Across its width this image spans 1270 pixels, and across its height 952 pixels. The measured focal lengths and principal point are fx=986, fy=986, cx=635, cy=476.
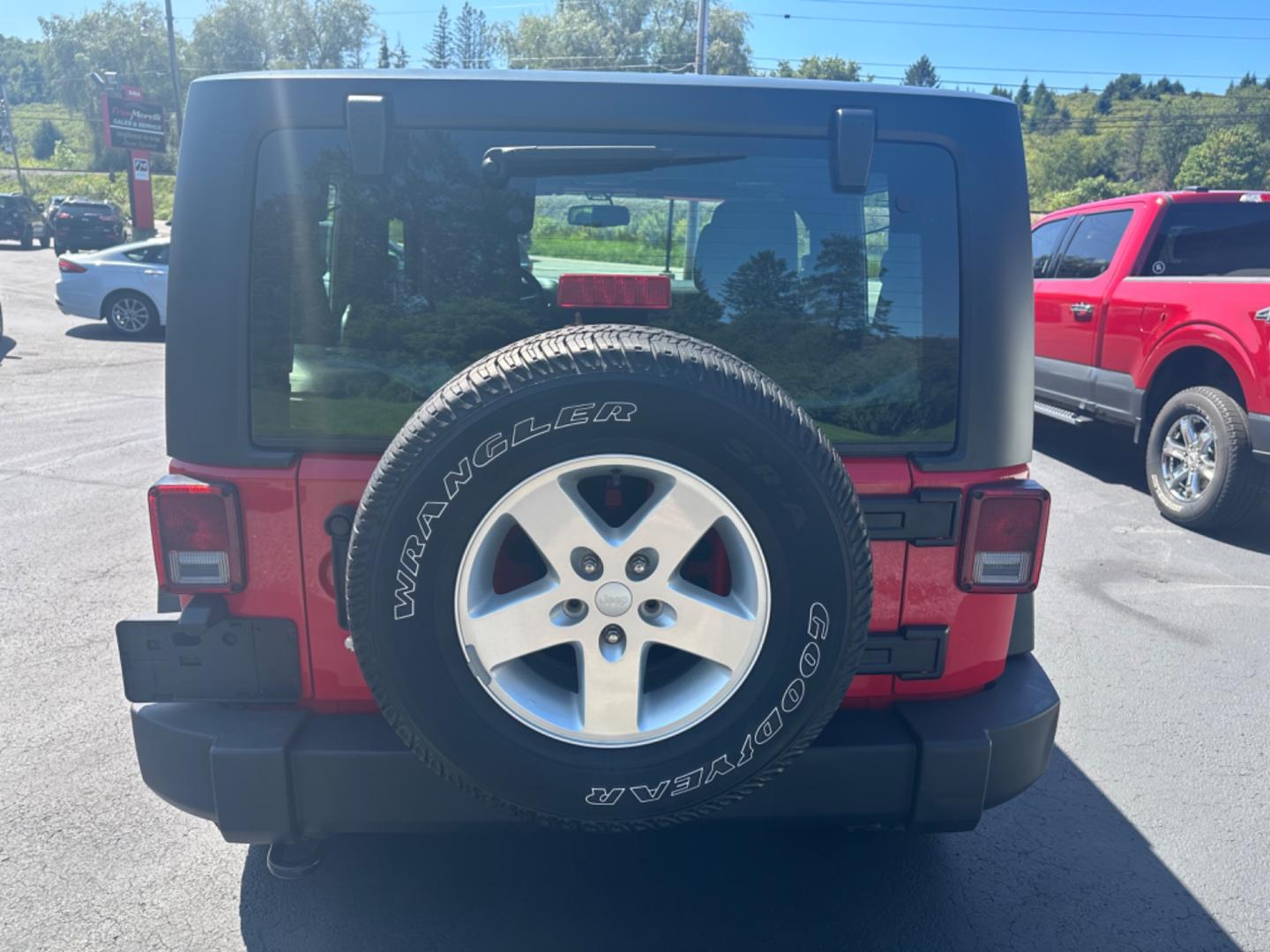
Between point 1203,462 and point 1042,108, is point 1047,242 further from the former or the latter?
point 1042,108

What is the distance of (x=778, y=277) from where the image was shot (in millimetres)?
2312

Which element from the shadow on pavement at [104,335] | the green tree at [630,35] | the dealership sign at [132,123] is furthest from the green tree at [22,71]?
the shadow on pavement at [104,335]

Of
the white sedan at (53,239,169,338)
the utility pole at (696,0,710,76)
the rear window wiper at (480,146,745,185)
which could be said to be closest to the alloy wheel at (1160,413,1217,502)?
the rear window wiper at (480,146,745,185)

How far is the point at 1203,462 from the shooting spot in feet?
20.3

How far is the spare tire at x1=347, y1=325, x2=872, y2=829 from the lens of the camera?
1900mm

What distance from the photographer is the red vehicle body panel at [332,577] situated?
7.30 ft

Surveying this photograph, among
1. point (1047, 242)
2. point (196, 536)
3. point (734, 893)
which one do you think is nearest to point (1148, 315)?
point (1047, 242)

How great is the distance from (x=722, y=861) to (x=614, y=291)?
1.68 m

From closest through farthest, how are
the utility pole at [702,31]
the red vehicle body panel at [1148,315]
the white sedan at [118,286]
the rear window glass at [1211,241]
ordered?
the red vehicle body panel at [1148,315], the rear window glass at [1211,241], the white sedan at [118,286], the utility pole at [702,31]

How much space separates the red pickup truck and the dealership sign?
29.4 meters

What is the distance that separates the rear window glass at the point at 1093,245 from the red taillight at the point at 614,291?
19.9 feet

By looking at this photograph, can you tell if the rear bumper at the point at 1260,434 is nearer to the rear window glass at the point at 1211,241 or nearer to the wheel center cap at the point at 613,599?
the rear window glass at the point at 1211,241

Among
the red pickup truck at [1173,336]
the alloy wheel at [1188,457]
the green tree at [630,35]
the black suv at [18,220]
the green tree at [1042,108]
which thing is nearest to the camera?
the red pickup truck at [1173,336]

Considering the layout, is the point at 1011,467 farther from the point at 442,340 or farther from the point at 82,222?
the point at 82,222
